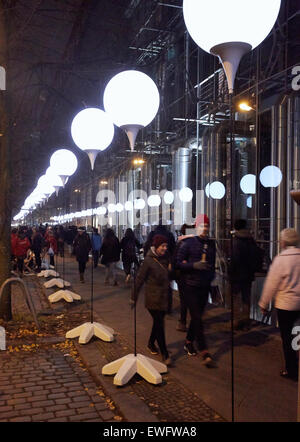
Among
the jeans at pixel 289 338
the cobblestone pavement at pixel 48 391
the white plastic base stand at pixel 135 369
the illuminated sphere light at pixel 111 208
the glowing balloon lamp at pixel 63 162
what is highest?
the glowing balloon lamp at pixel 63 162

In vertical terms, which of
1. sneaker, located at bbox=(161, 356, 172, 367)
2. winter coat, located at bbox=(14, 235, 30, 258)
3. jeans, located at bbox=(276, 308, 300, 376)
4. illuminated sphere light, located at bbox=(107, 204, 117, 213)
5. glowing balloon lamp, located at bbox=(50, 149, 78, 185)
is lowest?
sneaker, located at bbox=(161, 356, 172, 367)

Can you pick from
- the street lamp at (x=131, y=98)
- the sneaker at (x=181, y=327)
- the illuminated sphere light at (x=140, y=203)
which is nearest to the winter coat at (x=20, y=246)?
the illuminated sphere light at (x=140, y=203)

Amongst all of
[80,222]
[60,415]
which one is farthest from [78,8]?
[80,222]

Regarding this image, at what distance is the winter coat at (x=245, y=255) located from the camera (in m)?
6.75

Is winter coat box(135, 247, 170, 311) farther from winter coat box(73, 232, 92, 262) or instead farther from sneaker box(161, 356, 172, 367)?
winter coat box(73, 232, 92, 262)

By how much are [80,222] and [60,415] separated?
23293mm

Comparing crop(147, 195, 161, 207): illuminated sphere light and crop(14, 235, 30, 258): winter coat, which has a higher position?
crop(147, 195, 161, 207): illuminated sphere light

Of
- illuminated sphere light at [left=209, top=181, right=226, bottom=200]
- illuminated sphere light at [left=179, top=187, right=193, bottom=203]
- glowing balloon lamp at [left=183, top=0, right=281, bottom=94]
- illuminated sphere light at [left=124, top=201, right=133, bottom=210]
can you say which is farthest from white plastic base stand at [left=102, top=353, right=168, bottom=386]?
illuminated sphere light at [left=124, top=201, right=133, bottom=210]

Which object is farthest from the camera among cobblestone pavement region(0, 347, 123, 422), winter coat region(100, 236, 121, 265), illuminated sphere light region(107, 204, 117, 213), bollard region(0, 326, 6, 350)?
illuminated sphere light region(107, 204, 117, 213)

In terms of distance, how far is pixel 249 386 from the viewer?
4.61 metres

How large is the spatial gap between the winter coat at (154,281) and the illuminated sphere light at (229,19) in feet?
9.64

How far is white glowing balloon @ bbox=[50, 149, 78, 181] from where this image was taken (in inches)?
329

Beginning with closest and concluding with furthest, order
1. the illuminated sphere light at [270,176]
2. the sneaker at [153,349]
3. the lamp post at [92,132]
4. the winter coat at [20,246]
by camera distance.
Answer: the sneaker at [153,349] < the lamp post at [92,132] < the illuminated sphere light at [270,176] < the winter coat at [20,246]

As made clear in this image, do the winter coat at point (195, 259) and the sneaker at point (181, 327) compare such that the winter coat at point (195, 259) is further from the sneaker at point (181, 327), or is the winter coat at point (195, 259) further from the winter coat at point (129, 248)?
the winter coat at point (129, 248)
